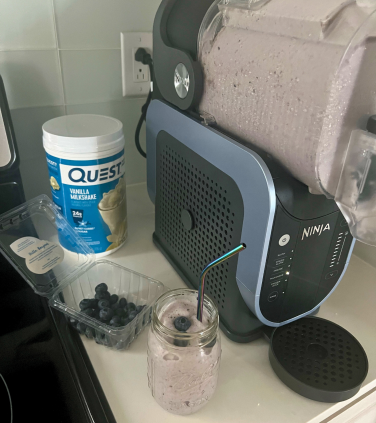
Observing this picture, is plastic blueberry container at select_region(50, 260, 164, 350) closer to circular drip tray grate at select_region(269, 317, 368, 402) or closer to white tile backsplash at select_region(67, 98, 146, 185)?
circular drip tray grate at select_region(269, 317, 368, 402)

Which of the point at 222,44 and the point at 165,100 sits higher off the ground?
the point at 222,44

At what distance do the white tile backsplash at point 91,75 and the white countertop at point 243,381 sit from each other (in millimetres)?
399

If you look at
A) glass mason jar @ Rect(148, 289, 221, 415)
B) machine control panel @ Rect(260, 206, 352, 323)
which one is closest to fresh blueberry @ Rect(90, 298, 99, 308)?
glass mason jar @ Rect(148, 289, 221, 415)

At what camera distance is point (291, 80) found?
0.37 metres

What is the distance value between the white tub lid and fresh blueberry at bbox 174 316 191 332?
299 millimetres

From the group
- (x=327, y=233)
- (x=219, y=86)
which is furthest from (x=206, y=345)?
(x=219, y=86)

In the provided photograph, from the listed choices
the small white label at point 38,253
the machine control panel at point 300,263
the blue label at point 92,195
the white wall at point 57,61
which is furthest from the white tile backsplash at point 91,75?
the machine control panel at point 300,263

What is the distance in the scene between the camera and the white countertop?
0.44 m

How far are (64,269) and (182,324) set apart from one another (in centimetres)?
26

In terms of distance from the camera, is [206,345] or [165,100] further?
[165,100]

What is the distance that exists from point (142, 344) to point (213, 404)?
127 millimetres

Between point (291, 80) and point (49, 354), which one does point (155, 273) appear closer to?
point (49, 354)

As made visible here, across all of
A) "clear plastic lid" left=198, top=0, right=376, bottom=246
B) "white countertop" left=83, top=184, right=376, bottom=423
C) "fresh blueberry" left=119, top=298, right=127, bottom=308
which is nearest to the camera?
"clear plastic lid" left=198, top=0, right=376, bottom=246

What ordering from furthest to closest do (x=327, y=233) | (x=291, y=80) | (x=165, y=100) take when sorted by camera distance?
1. (x=165, y=100)
2. (x=327, y=233)
3. (x=291, y=80)
